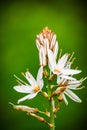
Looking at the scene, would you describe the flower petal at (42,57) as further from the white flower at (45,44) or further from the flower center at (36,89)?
the flower center at (36,89)

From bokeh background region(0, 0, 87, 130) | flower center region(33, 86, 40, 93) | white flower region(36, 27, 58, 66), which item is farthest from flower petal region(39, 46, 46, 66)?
bokeh background region(0, 0, 87, 130)

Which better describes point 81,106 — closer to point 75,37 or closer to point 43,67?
point 75,37

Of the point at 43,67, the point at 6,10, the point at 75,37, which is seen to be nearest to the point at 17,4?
the point at 6,10

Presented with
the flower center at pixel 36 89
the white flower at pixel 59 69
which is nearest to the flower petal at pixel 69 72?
the white flower at pixel 59 69

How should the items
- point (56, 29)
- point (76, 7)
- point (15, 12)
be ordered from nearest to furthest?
point (56, 29)
point (15, 12)
point (76, 7)

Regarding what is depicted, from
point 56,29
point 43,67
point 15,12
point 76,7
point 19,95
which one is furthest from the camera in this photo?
point 76,7

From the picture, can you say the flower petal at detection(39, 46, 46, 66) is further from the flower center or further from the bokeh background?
the bokeh background
